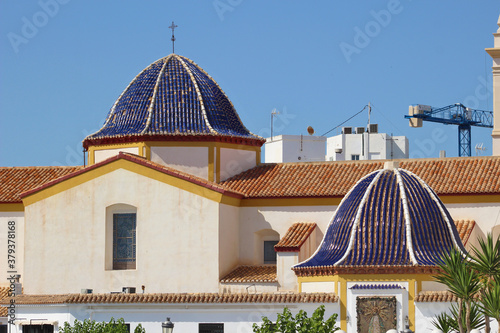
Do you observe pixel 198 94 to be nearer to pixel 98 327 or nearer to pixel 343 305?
pixel 343 305

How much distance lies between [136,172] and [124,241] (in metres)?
2.52

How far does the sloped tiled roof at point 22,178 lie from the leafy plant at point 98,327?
10.5m

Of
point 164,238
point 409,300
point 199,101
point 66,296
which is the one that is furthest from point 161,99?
point 409,300

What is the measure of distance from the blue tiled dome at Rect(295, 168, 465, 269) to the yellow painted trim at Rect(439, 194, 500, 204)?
2.84 meters

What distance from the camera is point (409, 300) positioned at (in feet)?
122

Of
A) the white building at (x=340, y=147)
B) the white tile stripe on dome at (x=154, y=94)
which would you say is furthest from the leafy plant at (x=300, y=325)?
the white building at (x=340, y=147)

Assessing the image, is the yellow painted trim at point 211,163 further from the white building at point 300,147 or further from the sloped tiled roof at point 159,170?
the white building at point 300,147

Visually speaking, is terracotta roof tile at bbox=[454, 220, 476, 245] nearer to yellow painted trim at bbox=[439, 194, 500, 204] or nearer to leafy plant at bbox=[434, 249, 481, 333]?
yellow painted trim at bbox=[439, 194, 500, 204]

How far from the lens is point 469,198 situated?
141 feet

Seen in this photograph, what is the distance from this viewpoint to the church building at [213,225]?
126 feet

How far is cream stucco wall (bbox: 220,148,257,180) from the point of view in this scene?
46562mm

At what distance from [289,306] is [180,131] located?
395 inches

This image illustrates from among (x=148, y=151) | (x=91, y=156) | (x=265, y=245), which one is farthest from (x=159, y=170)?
(x=265, y=245)

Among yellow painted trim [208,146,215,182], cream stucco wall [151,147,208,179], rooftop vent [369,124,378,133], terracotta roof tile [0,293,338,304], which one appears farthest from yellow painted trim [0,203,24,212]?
rooftop vent [369,124,378,133]
